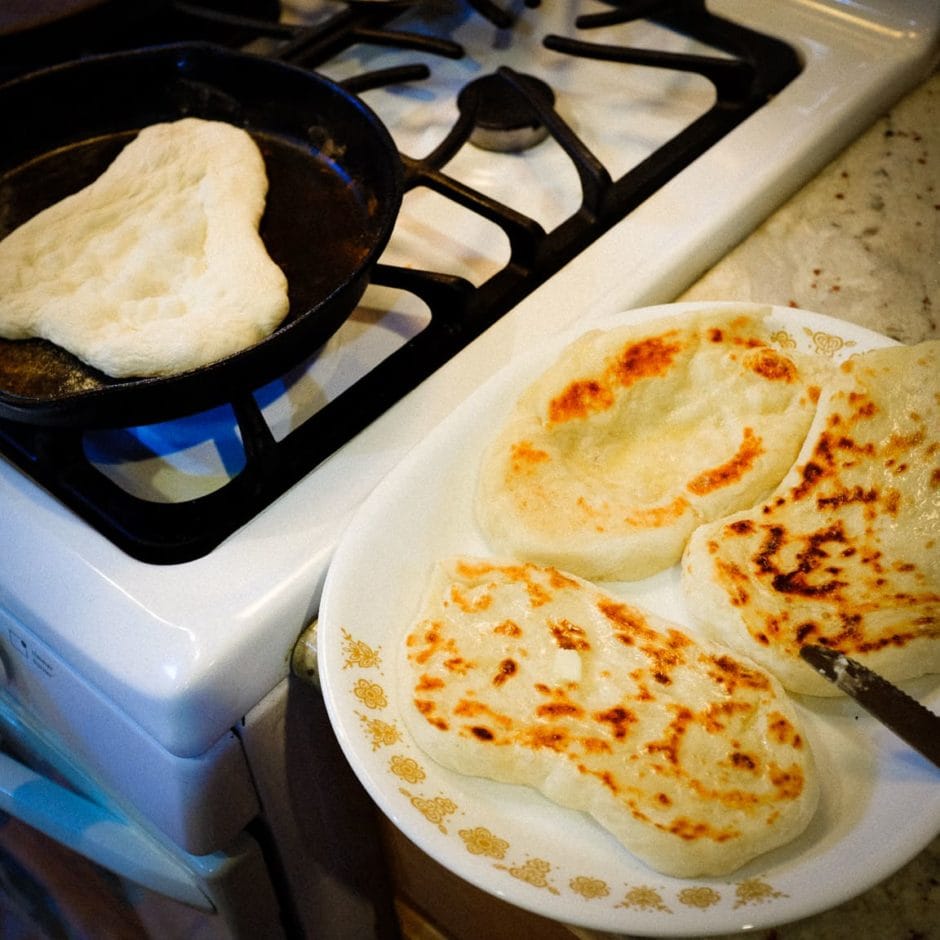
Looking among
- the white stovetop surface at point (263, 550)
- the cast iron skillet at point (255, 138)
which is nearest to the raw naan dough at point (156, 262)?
the cast iron skillet at point (255, 138)

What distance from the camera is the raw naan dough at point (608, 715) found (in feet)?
1.94

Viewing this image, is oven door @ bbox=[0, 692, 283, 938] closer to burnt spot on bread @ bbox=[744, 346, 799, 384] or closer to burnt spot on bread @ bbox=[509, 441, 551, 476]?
burnt spot on bread @ bbox=[509, 441, 551, 476]

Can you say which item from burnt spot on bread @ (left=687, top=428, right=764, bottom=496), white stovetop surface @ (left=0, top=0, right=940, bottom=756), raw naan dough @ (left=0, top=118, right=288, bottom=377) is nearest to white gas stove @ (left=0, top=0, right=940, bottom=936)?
white stovetop surface @ (left=0, top=0, right=940, bottom=756)

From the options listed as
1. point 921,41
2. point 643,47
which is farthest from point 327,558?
point 921,41

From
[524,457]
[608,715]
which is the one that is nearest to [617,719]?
[608,715]

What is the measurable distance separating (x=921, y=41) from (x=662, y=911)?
3.80ft

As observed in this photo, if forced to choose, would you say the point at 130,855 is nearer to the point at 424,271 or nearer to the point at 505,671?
the point at 505,671

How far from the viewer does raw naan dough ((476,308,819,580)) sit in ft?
2.38

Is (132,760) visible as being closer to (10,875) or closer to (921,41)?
(10,875)

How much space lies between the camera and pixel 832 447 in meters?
0.75

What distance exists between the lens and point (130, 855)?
3.11 ft

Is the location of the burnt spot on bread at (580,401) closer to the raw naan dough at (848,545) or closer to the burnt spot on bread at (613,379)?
the burnt spot on bread at (613,379)

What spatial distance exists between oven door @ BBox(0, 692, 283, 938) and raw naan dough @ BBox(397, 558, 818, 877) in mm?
369

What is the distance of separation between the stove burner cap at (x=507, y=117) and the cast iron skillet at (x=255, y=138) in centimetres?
19
